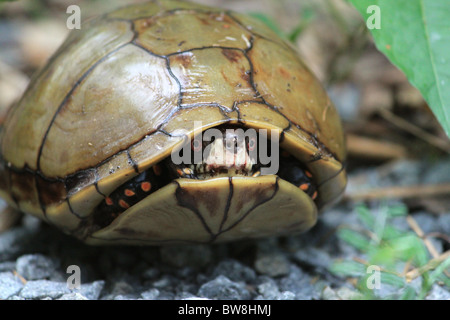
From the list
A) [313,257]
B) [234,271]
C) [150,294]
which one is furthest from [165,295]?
[313,257]

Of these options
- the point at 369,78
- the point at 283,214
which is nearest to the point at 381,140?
the point at 369,78

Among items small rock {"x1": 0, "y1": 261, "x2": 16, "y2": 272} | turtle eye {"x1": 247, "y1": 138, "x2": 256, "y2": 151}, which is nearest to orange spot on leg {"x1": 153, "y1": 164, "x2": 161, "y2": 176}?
turtle eye {"x1": 247, "y1": 138, "x2": 256, "y2": 151}

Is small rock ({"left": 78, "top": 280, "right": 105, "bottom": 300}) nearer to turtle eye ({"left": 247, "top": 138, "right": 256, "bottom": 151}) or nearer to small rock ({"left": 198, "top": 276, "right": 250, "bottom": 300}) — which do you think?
small rock ({"left": 198, "top": 276, "right": 250, "bottom": 300})

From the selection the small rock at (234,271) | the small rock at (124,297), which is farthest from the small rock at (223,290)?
the small rock at (124,297)

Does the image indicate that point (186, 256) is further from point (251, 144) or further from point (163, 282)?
point (251, 144)
